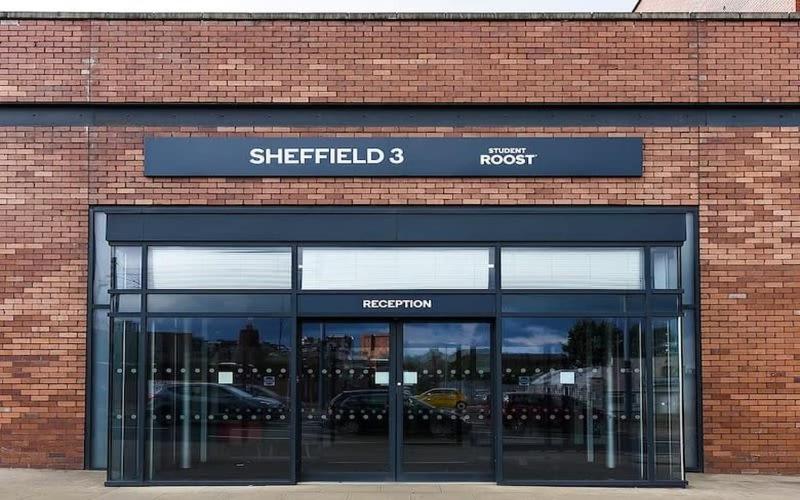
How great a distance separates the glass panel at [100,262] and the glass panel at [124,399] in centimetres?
87

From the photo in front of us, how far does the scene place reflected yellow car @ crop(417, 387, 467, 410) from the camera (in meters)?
12.2

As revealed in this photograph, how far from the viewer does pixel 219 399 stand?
39.4 feet

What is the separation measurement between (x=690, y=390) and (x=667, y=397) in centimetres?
104

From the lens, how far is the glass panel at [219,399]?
468 inches

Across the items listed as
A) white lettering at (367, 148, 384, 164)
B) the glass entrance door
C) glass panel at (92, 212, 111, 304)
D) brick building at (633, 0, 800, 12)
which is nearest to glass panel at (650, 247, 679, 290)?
the glass entrance door

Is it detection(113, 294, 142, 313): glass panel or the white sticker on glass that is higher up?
detection(113, 294, 142, 313): glass panel


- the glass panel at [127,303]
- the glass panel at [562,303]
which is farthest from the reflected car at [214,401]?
the glass panel at [562,303]

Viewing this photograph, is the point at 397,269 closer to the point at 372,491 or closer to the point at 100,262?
the point at 372,491

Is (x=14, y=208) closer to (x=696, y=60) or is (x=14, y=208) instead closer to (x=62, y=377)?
(x=62, y=377)

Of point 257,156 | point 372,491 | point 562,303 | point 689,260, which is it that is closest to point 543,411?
point 562,303

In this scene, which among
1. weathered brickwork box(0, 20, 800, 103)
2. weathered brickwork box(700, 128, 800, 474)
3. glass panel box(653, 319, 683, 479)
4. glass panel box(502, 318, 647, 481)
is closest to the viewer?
glass panel box(653, 319, 683, 479)

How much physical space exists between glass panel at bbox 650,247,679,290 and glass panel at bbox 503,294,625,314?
0.53 meters

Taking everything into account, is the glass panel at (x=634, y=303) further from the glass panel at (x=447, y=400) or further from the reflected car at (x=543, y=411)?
the glass panel at (x=447, y=400)

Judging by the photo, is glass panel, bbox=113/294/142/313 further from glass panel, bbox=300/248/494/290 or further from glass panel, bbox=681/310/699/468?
glass panel, bbox=681/310/699/468
